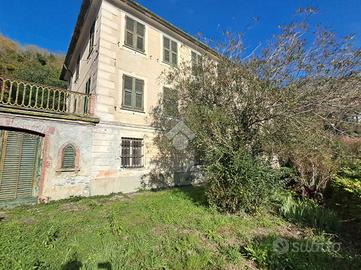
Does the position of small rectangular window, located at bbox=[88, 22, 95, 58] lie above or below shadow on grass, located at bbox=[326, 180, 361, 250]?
above

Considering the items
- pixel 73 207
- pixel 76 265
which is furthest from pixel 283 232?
pixel 73 207

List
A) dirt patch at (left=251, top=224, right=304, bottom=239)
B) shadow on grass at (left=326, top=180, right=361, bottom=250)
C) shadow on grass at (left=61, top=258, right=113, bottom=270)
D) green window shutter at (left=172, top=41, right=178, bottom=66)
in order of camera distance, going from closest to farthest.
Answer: shadow on grass at (left=61, top=258, right=113, bottom=270), dirt patch at (left=251, top=224, right=304, bottom=239), shadow on grass at (left=326, top=180, right=361, bottom=250), green window shutter at (left=172, top=41, right=178, bottom=66)

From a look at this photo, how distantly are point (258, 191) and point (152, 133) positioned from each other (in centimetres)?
644

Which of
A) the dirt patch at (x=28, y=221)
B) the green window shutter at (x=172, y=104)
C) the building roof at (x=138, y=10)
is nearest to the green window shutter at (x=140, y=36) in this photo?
the building roof at (x=138, y=10)

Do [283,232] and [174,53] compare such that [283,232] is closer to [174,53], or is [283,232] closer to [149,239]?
[149,239]

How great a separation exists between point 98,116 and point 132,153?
2383mm

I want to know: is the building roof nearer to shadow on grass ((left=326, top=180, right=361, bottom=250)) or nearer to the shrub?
the shrub

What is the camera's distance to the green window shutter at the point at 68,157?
822cm

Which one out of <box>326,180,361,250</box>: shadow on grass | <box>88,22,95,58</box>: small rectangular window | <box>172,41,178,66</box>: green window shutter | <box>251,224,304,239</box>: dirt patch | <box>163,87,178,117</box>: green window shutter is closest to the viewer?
<box>251,224,304,239</box>: dirt patch

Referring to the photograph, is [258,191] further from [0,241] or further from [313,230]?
[0,241]

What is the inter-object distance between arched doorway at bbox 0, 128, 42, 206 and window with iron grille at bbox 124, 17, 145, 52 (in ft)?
20.1

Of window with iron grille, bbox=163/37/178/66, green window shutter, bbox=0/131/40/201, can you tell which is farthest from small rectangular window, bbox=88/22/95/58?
green window shutter, bbox=0/131/40/201

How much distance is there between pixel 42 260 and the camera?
3725 mm

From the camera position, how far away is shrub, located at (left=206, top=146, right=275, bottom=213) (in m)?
6.16
